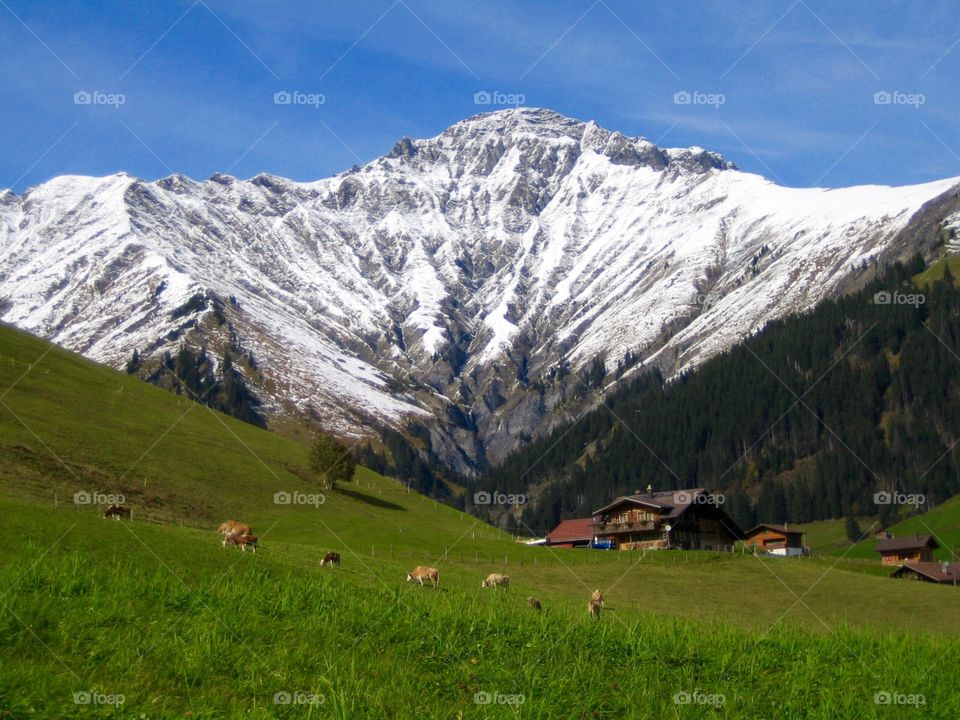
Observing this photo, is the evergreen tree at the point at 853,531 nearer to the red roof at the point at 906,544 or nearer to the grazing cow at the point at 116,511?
the red roof at the point at 906,544

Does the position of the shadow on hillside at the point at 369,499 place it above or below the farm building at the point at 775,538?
above

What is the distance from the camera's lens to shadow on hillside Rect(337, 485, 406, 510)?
376 feet

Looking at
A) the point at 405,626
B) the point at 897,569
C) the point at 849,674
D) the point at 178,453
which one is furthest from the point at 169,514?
the point at 897,569

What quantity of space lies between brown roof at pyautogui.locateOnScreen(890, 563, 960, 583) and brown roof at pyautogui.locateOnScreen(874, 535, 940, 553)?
19039 millimetres

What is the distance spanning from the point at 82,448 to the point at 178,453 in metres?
14.2

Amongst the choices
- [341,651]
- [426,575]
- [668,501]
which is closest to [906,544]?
[668,501]

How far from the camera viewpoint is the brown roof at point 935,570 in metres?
116

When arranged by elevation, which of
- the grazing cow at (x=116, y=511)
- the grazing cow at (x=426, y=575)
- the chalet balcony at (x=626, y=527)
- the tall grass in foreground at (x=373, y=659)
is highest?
the grazing cow at (x=116, y=511)

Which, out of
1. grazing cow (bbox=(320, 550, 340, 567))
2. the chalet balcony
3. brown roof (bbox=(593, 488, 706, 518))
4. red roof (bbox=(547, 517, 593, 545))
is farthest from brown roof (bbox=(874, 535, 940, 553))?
grazing cow (bbox=(320, 550, 340, 567))

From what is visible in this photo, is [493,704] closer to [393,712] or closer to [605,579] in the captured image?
[393,712]

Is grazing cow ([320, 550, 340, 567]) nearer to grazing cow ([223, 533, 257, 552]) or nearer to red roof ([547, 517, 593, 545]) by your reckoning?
grazing cow ([223, 533, 257, 552])

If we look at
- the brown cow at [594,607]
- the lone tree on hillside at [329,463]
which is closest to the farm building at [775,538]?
the lone tree on hillside at [329,463]

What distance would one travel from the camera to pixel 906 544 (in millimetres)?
145875

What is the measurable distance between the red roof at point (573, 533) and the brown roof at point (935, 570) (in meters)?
49.5
